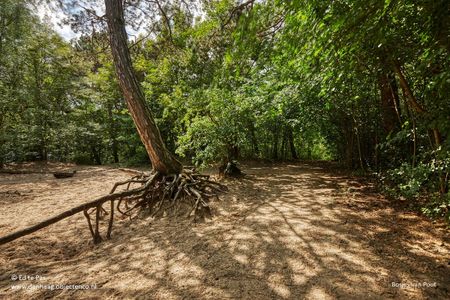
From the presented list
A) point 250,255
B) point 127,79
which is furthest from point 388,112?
point 127,79

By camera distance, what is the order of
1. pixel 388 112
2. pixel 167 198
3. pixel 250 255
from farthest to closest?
pixel 388 112 < pixel 167 198 < pixel 250 255

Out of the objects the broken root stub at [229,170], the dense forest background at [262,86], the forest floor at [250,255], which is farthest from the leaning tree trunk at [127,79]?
the broken root stub at [229,170]

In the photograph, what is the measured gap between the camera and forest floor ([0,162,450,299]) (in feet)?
7.34

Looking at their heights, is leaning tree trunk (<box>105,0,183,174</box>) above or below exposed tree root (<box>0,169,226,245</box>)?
above

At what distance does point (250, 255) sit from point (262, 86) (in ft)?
17.4

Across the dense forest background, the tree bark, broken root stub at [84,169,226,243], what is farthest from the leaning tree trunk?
the tree bark

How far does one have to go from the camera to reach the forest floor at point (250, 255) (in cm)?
224

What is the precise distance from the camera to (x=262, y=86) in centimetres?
691

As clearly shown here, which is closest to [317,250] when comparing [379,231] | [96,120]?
[379,231]

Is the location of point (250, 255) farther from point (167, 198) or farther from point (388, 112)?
point (388, 112)

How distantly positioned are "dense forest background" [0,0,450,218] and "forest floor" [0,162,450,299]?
2.94 feet

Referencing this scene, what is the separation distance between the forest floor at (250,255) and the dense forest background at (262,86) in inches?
35.2

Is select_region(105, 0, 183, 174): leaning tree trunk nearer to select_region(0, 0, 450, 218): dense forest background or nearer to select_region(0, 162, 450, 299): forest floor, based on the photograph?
select_region(0, 0, 450, 218): dense forest background

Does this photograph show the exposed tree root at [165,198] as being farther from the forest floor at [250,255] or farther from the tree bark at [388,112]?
the tree bark at [388,112]
